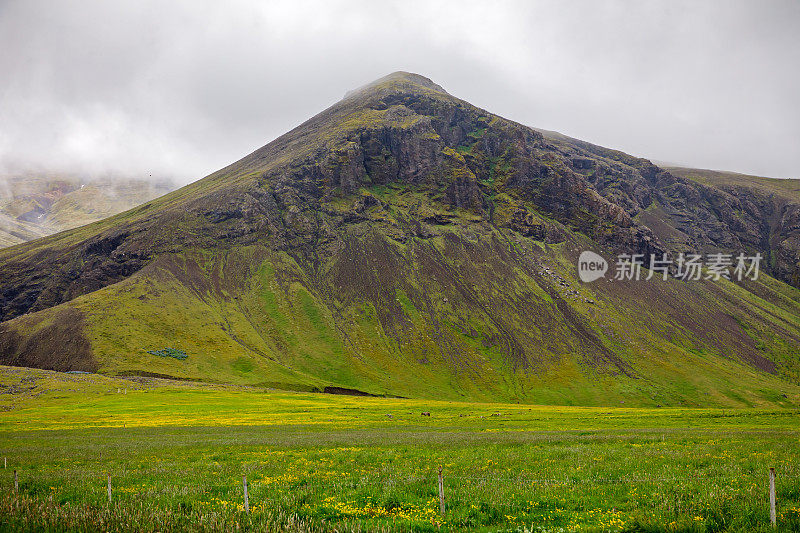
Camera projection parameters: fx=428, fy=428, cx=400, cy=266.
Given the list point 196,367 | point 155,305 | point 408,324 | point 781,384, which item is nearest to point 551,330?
point 408,324

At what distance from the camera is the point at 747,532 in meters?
11.0

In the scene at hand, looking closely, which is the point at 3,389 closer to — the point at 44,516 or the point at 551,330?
the point at 44,516

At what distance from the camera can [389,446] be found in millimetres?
32875

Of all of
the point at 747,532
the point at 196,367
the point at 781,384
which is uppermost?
the point at 747,532

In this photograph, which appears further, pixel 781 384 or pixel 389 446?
pixel 781 384

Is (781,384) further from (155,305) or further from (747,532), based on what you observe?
(155,305)

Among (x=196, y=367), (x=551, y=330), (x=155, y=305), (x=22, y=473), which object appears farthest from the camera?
(x=551, y=330)

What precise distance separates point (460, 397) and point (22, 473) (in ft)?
438

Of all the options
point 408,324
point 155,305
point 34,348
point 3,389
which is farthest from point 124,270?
point 408,324

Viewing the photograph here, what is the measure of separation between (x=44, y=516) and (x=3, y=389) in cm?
12386

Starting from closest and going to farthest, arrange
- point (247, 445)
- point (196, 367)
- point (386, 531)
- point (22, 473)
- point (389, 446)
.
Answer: point (386, 531) < point (22, 473) < point (389, 446) < point (247, 445) < point (196, 367)

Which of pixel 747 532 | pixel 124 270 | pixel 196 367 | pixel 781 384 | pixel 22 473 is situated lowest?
pixel 781 384

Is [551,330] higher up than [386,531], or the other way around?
[386,531]

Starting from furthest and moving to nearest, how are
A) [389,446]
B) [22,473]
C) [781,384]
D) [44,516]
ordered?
[781,384]
[389,446]
[22,473]
[44,516]
